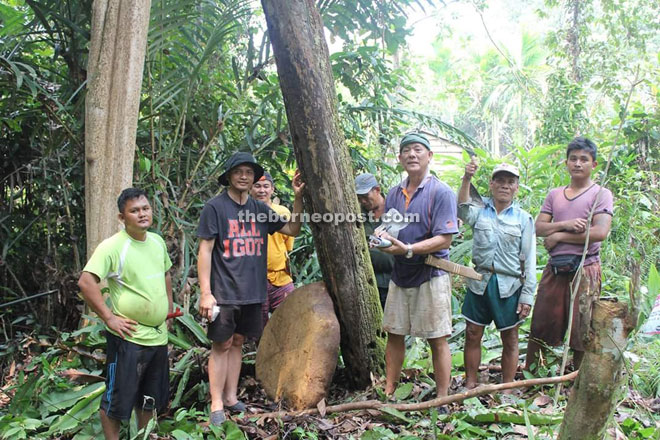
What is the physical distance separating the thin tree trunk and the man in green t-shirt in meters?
1.13

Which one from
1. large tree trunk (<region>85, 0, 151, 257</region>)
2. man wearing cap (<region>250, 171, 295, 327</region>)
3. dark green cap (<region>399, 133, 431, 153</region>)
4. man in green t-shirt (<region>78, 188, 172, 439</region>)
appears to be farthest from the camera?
man wearing cap (<region>250, 171, 295, 327</region>)

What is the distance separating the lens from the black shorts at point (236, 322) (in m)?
3.39

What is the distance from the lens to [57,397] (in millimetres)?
3641

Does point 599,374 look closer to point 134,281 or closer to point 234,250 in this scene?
point 234,250

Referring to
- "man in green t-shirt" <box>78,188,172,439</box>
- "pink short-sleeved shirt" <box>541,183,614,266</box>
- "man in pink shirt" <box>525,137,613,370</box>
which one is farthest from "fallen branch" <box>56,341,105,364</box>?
"pink short-sleeved shirt" <box>541,183,614,266</box>

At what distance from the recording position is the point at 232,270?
3438mm

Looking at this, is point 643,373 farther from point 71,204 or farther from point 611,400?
point 71,204

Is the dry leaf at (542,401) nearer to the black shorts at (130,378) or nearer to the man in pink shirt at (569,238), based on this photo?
the man in pink shirt at (569,238)

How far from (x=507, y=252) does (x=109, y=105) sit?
3.26 m

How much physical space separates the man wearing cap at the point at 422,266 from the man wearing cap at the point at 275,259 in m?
1.21

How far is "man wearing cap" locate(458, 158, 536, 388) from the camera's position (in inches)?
140

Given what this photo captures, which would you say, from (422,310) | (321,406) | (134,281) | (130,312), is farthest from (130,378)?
(422,310)

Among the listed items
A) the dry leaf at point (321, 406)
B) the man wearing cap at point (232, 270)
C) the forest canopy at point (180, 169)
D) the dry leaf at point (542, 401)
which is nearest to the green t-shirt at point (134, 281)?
the man wearing cap at point (232, 270)

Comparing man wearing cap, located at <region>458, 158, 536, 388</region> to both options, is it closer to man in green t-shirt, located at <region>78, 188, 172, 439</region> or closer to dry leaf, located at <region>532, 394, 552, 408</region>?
dry leaf, located at <region>532, 394, 552, 408</region>
